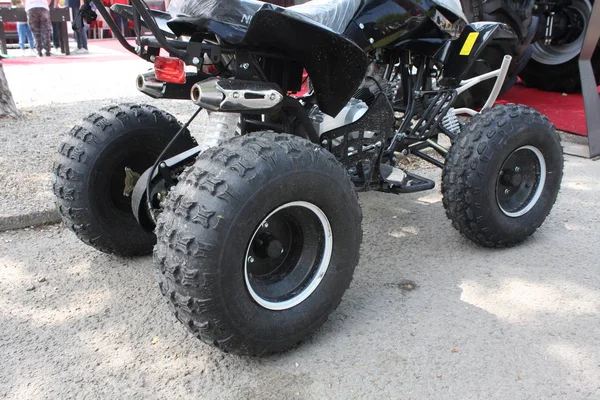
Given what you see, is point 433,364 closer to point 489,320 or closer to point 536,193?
point 489,320

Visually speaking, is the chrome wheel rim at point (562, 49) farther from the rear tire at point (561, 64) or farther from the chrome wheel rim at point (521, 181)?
the chrome wheel rim at point (521, 181)

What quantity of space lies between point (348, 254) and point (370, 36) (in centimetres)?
127

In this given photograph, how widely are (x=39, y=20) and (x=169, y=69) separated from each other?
41.4 feet

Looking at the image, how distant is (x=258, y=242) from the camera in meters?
2.62

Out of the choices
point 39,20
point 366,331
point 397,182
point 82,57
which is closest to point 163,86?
point 397,182

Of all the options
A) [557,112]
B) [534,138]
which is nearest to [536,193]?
[534,138]

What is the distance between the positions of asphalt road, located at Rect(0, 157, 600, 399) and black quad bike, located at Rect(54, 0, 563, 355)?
6.9 inches

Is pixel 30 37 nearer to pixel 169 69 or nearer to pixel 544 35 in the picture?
pixel 544 35

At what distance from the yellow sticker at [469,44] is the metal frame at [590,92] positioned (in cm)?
284

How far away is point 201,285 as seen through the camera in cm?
228

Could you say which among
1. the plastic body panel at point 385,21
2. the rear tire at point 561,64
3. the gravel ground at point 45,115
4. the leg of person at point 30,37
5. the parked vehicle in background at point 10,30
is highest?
the plastic body panel at point 385,21

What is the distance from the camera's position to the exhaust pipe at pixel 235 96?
8.31 ft

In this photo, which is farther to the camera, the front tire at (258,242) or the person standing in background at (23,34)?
the person standing in background at (23,34)

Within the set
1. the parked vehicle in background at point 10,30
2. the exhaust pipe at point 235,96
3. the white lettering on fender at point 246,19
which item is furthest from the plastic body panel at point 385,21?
the parked vehicle in background at point 10,30
